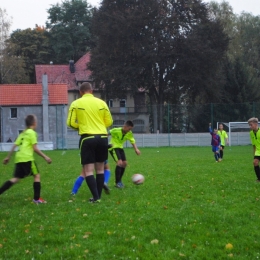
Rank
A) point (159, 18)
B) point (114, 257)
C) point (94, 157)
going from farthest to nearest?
point (159, 18), point (94, 157), point (114, 257)

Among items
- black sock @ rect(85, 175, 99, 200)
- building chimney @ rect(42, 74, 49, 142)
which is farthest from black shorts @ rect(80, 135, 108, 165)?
building chimney @ rect(42, 74, 49, 142)

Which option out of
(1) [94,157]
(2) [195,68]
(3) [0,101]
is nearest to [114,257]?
(1) [94,157]

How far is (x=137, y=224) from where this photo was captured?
7.13 m

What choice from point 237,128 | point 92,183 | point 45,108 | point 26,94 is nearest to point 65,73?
point 26,94

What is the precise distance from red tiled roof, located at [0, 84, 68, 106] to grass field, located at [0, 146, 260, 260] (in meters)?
39.7

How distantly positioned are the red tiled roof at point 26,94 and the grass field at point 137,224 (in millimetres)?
39730

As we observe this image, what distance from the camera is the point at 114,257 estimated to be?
555cm

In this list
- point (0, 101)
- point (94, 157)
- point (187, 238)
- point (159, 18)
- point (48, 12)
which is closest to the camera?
point (187, 238)

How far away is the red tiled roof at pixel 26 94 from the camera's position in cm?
5047

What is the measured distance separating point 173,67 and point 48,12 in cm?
3015

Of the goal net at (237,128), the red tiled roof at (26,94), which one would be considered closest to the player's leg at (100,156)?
the goal net at (237,128)

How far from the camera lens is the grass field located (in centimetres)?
578

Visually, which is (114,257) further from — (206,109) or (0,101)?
(0,101)

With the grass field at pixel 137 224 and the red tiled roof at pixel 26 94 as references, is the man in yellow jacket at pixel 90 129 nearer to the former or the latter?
the grass field at pixel 137 224
